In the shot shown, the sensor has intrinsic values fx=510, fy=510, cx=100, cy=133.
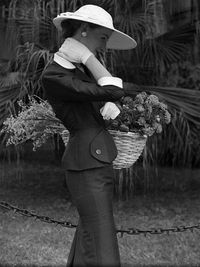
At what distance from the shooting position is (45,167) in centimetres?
924

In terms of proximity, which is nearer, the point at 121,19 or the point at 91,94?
the point at 91,94

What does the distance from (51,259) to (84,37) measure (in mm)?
2403

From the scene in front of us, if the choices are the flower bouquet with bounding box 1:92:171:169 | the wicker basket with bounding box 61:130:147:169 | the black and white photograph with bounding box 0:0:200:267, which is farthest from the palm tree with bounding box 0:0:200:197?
the wicker basket with bounding box 61:130:147:169

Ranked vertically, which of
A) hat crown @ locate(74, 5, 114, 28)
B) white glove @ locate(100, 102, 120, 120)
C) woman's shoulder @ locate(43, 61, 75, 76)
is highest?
hat crown @ locate(74, 5, 114, 28)

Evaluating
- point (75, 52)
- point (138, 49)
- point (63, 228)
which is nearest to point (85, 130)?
Answer: point (75, 52)

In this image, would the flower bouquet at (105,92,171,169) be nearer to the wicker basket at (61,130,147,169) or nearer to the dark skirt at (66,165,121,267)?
the wicker basket at (61,130,147,169)

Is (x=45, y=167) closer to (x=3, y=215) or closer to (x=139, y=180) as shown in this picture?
(x=139, y=180)

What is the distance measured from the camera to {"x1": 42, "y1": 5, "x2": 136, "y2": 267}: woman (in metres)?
2.52

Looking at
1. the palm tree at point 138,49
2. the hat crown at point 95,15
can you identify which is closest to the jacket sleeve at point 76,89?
the hat crown at point 95,15

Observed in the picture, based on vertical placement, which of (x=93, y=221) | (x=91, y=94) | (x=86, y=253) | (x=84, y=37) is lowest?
(x=86, y=253)

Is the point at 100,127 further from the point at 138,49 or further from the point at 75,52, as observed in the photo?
the point at 138,49

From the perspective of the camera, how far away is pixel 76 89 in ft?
8.08

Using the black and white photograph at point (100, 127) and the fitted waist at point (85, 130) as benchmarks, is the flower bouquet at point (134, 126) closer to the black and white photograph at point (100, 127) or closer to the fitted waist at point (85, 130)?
the black and white photograph at point (100, 127)

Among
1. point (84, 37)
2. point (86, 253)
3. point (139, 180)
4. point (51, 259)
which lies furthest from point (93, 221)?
point (139, 180)
